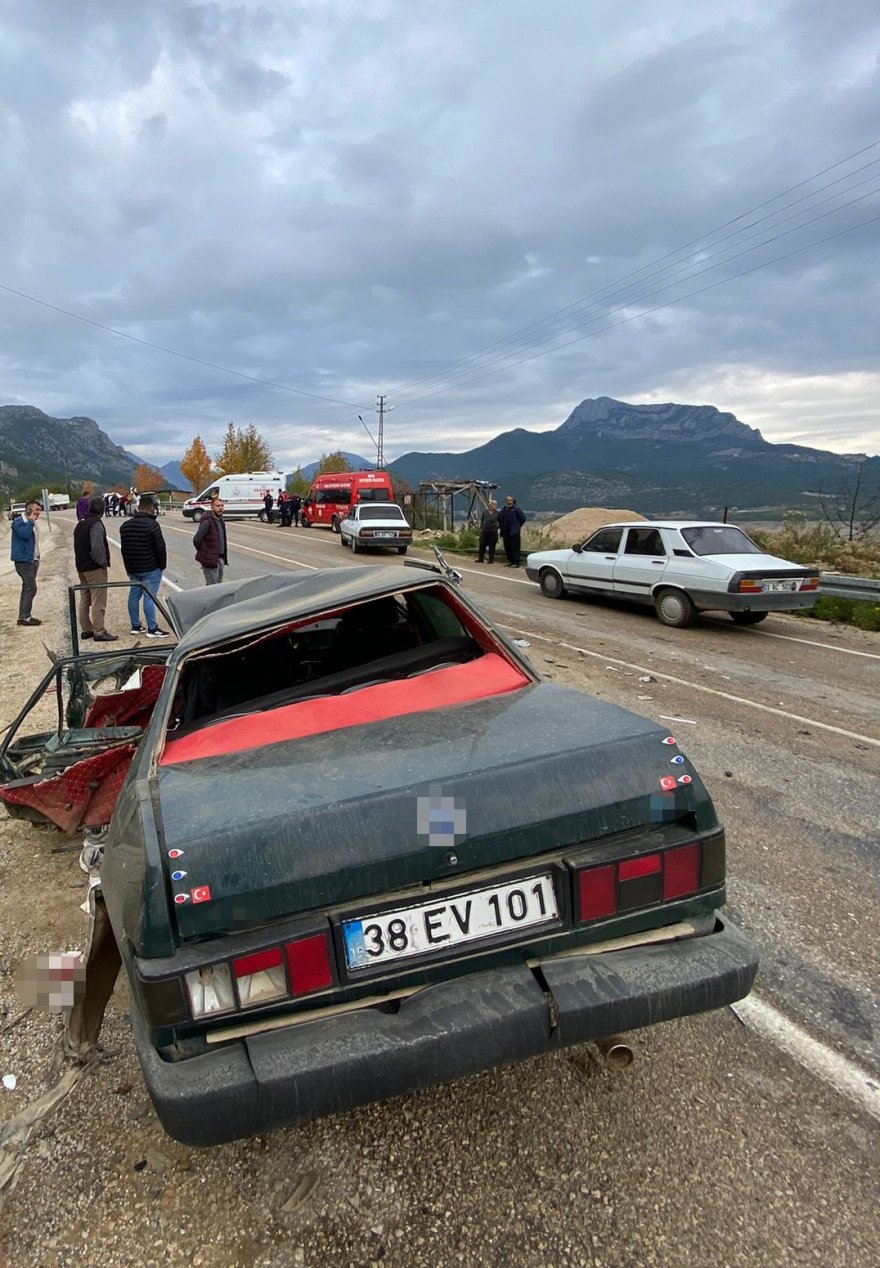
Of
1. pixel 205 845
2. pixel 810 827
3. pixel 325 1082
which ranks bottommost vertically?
pixel 810 827

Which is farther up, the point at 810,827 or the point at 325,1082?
the point at 325,1082

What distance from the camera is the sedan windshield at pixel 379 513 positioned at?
2317 cm

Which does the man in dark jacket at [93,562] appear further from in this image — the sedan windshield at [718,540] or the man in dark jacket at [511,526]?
the man in dark jacket at [511,526]

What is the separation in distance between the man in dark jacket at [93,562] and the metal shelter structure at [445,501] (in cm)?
2193

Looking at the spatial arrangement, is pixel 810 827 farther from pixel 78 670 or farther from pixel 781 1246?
pixel 78 670

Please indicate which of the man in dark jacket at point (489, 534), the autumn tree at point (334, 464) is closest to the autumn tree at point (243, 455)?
the autumn tree at point (334, 464)

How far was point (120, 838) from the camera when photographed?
6.39 feet

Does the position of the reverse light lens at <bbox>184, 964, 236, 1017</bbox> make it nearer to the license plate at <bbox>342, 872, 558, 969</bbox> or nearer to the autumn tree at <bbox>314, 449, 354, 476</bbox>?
the license plate at <bbox>342, 872, 558, 969</bbox>

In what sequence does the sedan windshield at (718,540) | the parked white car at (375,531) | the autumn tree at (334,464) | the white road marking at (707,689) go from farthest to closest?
1. the autumn tree at (334,464)
2. the parked white car at (375,531)
3. the sedan windshield at (718,540)
4. the white road marking at (707,689)

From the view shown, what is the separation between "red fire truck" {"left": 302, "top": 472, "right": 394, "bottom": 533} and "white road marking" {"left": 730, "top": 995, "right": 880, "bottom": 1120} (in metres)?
27.4

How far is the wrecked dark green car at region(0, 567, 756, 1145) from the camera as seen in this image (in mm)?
1613

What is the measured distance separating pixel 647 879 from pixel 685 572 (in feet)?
30.8

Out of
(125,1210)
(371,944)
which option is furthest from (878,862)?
(125,1210)

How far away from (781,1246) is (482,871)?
1144 millimetres
